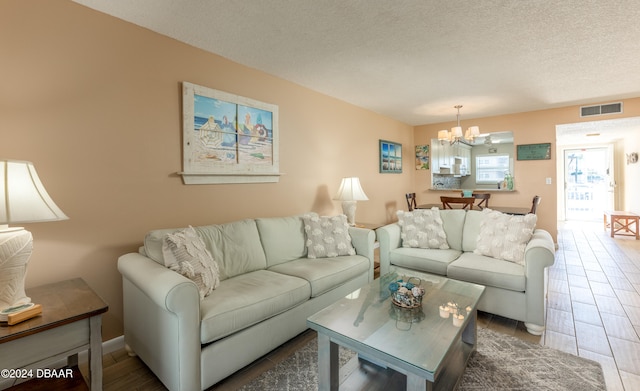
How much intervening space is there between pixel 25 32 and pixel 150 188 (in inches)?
45.8

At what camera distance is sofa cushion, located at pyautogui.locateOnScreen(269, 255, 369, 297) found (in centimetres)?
227

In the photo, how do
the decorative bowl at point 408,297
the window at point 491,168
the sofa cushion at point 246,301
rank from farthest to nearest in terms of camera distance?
the window at point 491,168 → the decorative bowl at point 408,297 → the sofa cushion at point 246,301

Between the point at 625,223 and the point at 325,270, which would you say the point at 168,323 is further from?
the point at 625,223

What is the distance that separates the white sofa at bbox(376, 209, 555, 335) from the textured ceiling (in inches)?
63.7

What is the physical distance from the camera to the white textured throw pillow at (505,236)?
2.59 meters

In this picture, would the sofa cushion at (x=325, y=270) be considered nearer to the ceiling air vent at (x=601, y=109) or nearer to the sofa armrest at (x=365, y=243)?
the sofa armrest at (x=365, y=243)

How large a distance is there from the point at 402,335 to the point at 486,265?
4.99 ft

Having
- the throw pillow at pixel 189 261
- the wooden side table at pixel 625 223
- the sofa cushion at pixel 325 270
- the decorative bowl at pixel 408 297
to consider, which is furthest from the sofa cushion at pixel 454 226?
the wooden side table at pixel 625 223

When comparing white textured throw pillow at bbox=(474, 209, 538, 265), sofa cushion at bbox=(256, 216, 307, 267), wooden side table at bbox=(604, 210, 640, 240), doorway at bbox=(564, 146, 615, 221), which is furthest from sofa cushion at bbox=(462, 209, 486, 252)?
doorway at bbox=(564, 146, 615, 221)

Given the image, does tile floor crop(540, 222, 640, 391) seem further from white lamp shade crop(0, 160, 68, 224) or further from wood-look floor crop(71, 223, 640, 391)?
white lamp shade crop(0, 160, 68, 224)

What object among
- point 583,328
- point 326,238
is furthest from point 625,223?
point 326,238

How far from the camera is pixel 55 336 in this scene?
50.3 inches

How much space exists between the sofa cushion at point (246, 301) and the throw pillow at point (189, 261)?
8 cm

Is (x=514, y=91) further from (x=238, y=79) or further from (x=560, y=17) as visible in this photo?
(x=238, y=79)
